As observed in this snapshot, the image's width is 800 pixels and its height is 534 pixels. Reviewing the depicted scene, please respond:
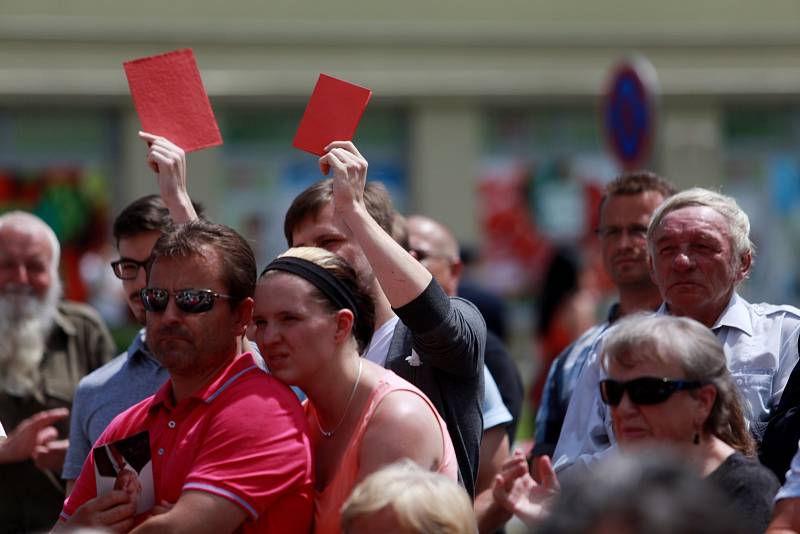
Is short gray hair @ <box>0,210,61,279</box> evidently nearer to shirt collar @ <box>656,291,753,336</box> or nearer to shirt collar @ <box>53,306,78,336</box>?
shirt collar @ <box>53,306,78,336</box>

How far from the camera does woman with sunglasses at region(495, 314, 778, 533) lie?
3.41 metres

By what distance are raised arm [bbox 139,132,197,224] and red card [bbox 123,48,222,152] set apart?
4cm

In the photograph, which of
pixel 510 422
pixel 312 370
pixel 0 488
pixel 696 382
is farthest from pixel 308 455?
pixel 0 488

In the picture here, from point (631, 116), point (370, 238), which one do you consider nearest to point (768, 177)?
point (631, 116)

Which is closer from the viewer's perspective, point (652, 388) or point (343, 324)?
point (652, 388)

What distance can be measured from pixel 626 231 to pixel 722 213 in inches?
41.6

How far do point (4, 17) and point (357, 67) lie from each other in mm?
4430

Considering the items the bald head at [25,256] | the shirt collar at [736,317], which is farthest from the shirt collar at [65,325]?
the shirt collar at [736,317]

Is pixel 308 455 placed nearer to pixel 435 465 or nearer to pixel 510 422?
pixel 435 465

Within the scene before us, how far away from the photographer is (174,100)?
178 inches

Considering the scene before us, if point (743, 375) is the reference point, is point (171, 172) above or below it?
above

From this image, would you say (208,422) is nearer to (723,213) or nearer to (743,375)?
(743,375)

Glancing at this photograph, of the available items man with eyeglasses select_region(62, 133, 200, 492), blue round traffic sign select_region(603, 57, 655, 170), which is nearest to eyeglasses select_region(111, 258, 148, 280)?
man with eyeglasses select_region(62, 133, 200, 492)

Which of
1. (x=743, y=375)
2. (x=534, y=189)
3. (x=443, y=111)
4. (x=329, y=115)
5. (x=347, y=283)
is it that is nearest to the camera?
(x=347, y=283)
